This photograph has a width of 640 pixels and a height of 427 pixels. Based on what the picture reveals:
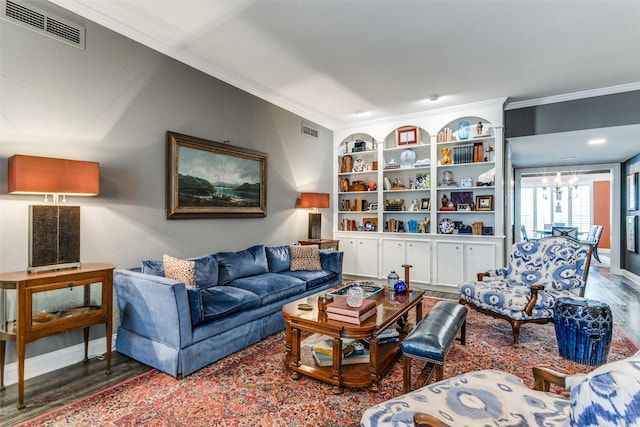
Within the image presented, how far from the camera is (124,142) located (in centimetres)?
Answer: 298

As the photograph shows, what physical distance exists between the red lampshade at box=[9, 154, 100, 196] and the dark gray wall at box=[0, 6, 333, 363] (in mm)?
347

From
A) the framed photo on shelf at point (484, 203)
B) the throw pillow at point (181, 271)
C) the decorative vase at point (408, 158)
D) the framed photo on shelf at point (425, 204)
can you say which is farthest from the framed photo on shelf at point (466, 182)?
the throw pillow at point (181, 271)

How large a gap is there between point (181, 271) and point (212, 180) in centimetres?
141

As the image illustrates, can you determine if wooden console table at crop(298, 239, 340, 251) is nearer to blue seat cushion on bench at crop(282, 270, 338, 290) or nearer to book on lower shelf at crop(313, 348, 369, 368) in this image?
blue seat cushion on bench at crop(282, 270, 338, 290)

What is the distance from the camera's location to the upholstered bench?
76.8 inches

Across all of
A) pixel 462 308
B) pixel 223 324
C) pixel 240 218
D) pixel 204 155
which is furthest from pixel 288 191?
pixel 462 308

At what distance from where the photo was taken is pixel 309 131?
5562mm

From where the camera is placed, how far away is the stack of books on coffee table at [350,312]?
2.23 meters

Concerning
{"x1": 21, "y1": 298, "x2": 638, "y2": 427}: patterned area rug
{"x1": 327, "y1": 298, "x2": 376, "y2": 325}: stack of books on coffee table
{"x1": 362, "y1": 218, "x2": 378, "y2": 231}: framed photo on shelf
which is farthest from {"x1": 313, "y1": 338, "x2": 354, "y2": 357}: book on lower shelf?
{"x1": 362, "y1": 218, "x2": 378, "y2": 231}: framed photo on shelf

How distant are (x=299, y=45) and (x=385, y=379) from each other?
123 inches

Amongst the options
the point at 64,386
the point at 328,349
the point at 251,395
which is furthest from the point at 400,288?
the point at 64,386

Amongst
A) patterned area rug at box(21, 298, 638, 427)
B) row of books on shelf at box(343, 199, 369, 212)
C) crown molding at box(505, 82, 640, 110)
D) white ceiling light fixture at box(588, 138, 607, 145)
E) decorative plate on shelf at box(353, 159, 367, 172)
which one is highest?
crown molding at box(505, 82, 640, 110)

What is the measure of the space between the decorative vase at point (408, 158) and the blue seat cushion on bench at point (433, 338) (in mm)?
3583

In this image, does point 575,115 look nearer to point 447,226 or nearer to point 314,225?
point 447,226
